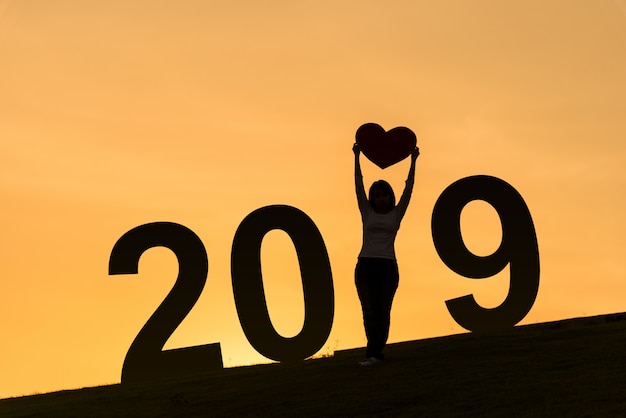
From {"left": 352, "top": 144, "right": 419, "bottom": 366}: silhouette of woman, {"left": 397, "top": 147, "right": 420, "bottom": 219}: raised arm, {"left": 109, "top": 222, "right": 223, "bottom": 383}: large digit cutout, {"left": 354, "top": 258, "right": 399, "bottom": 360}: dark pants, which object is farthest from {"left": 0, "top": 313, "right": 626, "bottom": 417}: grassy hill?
{"left": 397, "top": 147, "right": 420, "bottom": 219}: raised arm

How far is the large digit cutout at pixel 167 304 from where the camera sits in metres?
17.8

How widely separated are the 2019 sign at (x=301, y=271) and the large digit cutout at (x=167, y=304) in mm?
18

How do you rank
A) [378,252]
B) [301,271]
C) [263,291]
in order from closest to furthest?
[378,252], [301,271], [263,291]

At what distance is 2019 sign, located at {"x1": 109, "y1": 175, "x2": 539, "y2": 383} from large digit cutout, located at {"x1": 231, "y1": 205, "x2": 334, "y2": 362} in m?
0.02

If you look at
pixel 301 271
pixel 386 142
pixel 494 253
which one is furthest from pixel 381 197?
pixel 494 253

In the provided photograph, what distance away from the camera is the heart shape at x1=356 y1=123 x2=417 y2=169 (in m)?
17.0

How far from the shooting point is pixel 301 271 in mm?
17609

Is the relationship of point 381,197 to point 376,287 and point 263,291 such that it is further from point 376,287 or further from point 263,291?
point 263,291

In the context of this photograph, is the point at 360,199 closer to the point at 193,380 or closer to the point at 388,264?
the point at 388,264

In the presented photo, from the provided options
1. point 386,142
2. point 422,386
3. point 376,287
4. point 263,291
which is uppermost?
point 386,142

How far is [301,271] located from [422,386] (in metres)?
4.50

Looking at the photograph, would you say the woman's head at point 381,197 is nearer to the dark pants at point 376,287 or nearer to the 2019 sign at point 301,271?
the dark pants at point 376,287

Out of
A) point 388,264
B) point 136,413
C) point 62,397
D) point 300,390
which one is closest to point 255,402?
point 300,390

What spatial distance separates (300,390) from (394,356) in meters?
2.51
